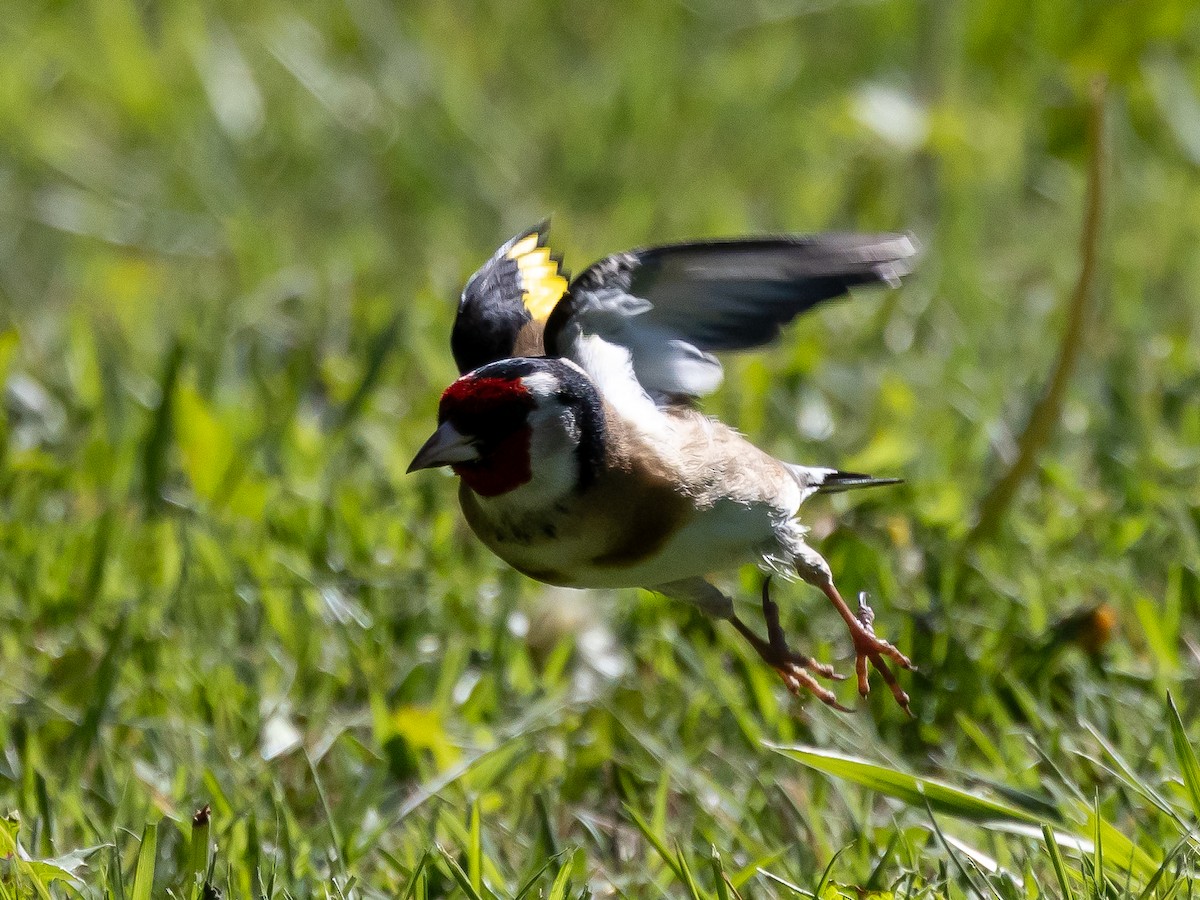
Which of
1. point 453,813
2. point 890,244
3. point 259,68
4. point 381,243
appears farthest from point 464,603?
point 259,68

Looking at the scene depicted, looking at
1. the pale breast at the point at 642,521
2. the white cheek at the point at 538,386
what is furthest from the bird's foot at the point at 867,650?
the white cheek at the point at 538,386

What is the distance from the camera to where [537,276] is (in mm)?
3451

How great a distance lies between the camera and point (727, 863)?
9.54 feet

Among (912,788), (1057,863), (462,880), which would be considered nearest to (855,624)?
(912,788)

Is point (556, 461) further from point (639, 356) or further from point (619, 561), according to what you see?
point (639, 356)

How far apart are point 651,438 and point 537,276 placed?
715mm

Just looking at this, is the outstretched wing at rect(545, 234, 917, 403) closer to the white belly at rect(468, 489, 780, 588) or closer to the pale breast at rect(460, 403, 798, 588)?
the pale breast at rect(460, 403, 798, 588)

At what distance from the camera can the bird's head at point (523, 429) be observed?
2723 millimetres

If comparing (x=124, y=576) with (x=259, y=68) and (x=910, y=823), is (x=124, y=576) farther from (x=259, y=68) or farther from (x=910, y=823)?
(x=259, y=68)

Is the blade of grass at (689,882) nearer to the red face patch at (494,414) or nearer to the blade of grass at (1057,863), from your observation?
the blade of grass at (1057,863)

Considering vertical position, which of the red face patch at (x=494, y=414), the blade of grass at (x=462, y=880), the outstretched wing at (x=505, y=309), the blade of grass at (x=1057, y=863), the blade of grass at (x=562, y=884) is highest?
the red face patch at (x=494, y=414)

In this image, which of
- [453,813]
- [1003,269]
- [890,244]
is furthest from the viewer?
[1003,269]

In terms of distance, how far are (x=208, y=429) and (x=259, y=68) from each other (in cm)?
310

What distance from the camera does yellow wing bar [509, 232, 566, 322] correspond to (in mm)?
3338
